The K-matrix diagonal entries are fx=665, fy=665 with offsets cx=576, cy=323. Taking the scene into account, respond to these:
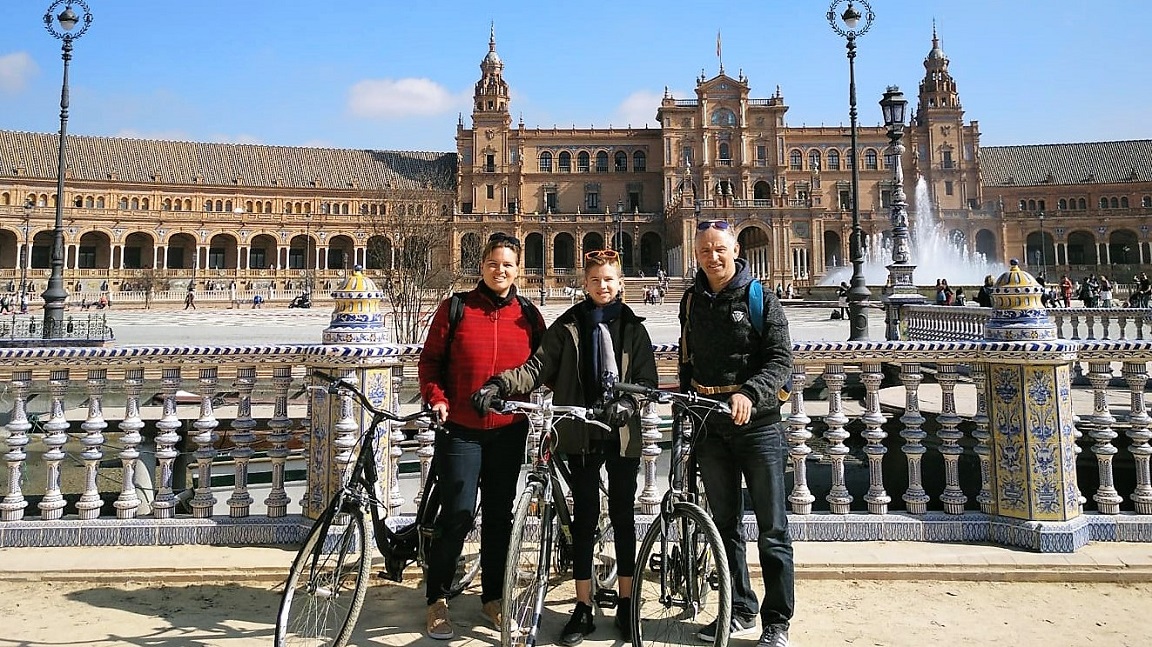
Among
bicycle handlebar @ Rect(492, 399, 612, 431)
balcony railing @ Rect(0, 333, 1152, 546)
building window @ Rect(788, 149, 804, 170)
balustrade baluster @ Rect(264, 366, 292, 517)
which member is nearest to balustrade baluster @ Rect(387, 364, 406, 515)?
balcony railing @ Rect(0, 333, 1152, 546)

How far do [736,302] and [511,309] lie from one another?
1156 millimetres

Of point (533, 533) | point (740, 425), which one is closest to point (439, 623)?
point (533, 533)

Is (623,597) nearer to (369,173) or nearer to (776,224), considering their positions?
(776,224)

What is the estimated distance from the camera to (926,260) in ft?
161

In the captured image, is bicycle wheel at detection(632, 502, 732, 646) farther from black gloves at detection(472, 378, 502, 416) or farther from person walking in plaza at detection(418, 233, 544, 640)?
black gloves at detection(472, 378, 502, 416)

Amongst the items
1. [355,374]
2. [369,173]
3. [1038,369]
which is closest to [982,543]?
[1038,369]

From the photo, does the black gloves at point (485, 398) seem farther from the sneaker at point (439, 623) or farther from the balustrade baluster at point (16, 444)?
the balustrade baluster at point (16, 444)

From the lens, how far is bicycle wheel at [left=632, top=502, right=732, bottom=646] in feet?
9.77

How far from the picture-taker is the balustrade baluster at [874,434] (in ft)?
13.8

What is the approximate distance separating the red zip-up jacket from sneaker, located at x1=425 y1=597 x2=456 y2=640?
900 millimetres

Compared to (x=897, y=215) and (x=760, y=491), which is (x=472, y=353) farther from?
(x=897, y=215)

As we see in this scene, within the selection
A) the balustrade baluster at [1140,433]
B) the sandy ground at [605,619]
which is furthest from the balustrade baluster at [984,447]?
the balustrade baluster at [1140,433]

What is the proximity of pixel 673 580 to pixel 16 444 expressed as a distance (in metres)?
4.03

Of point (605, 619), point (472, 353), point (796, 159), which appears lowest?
point (605, 619)
